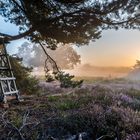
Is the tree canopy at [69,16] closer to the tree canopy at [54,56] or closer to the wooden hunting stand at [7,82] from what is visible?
the wooden hunting stand at [7,82]

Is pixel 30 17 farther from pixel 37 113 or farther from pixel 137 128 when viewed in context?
pixel 137 128

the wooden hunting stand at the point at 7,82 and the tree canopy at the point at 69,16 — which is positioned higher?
the tree canopy at the point at 69,16

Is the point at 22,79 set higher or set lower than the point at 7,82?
lower

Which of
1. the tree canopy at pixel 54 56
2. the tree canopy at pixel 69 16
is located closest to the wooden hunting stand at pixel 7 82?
the tree canopy at pixel 69 16

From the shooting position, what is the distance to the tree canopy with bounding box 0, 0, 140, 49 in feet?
47.7

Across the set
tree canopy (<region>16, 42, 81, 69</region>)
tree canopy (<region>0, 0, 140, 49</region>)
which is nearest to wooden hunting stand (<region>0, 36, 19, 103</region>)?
tree canopy (<region>0, 0, 140, 49</region>)

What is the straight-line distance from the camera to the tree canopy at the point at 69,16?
1454 cm

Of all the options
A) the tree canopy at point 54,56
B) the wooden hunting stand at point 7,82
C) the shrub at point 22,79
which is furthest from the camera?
the tree canopy at point 54,56

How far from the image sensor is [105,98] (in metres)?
11.6

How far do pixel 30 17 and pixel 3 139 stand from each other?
29.3 ft

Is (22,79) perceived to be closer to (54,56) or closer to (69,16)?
(69,16)

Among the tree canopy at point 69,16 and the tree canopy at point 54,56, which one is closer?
the tree canopy at point 69,16

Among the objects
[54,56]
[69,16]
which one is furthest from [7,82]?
[54,56]

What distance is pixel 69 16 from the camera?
48.8 feet
